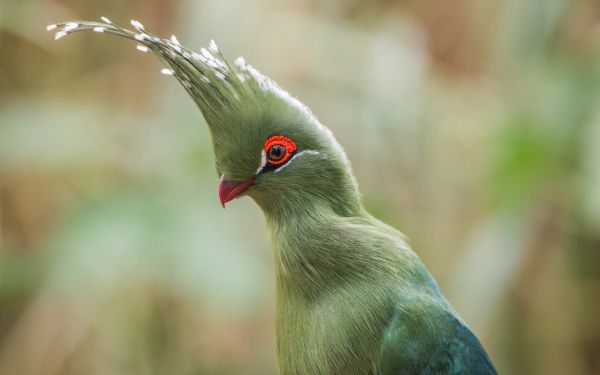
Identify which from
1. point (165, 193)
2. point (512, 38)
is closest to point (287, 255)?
point (165, 193)

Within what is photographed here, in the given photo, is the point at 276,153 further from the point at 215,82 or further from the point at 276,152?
the point at 215,82

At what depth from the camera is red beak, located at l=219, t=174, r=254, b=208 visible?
→ 5.56 ft

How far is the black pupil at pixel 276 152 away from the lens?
1695 mm


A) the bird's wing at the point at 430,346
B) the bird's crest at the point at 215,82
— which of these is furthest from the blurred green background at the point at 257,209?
the bird's crest at the point at 215,82

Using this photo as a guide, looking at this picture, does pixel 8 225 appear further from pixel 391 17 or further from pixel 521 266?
pixel 521 266

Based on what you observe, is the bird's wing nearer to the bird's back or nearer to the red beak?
the bird's back

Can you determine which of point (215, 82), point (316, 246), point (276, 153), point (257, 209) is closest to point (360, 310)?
point (316, 246)

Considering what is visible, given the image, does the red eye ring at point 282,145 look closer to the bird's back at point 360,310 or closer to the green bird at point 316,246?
the green bird at point 316,246

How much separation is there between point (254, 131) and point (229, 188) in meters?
0.14

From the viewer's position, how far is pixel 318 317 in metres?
1.61

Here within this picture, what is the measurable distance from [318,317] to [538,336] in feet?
9.49

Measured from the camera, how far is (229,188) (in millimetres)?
1701

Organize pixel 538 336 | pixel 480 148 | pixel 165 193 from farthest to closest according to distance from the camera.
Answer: pixel 538 336 → pixel 480 148 → pixel 165 193

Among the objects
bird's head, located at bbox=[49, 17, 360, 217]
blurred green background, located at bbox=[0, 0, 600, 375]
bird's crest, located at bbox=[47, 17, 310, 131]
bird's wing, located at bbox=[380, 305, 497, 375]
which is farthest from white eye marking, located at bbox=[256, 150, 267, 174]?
blurred green background, located at bbox=[0, 0, 600, 375]
